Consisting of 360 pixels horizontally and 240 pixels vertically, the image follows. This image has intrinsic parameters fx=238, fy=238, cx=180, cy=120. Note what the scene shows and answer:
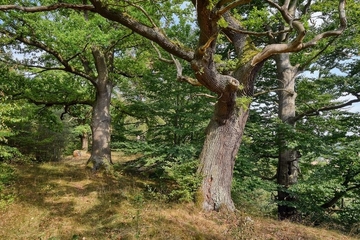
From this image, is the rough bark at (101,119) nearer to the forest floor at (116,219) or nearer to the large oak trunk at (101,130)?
the large oak trunk at (101,130)

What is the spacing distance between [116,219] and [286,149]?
18.4ft

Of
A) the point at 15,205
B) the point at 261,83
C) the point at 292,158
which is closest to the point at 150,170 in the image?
the point at 15,205

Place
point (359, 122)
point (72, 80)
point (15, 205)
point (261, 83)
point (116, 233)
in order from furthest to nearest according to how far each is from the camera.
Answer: point (261, 83) < point (72, 80) < point (359, 122) < point (15, 205) < point (116, 233)

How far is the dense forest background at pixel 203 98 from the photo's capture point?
5.31m

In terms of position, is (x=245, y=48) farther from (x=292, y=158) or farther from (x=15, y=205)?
(x=15, y=205)

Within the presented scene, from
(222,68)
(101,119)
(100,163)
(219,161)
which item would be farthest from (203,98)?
(100,163)

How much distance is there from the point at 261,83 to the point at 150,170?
595cm

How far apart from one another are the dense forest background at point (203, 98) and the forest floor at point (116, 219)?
36cm

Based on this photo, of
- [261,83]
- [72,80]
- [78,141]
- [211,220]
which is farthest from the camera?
[78,141]

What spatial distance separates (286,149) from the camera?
7652 millimetres

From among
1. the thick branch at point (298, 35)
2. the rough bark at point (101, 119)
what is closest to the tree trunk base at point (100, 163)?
the rough bark at point (101, 119)

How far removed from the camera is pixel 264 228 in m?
4.92

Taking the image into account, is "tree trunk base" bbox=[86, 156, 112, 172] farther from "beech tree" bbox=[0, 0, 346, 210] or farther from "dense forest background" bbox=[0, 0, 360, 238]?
"beech tree" bbox=[0, 0, 346, 210]

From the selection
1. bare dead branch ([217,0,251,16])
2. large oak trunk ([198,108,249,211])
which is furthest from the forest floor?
bare dead branch ([217,0,251,16])
